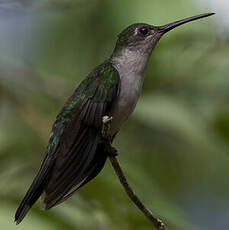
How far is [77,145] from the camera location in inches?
118

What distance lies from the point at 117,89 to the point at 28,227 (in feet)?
2.84

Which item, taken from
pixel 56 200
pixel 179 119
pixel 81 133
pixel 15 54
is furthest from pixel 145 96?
pixel 15 54

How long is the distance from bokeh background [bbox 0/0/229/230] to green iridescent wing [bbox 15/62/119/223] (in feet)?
0.23

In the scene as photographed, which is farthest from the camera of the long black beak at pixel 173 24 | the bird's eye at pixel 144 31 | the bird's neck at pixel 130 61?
the bird's eye at pixel 144 31

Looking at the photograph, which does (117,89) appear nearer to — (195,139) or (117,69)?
(117,69)

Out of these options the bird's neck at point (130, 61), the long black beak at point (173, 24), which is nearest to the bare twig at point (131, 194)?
the bird's neck at point (130, 61)

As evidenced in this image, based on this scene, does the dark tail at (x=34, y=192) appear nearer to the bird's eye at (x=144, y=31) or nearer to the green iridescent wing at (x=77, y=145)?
the green iridescent wing at (x=77, y=145)

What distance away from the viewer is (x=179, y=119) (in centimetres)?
356

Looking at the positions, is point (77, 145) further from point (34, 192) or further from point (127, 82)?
point (127, 82)

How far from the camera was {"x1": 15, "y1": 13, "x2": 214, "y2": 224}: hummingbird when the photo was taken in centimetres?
296

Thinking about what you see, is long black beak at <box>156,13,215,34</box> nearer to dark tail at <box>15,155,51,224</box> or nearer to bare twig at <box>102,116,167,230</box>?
dark tail at <box>15,155,51,224</box>

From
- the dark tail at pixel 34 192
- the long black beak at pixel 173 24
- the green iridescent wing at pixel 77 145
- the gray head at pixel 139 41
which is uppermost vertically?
the long black beak at pixel 173 24

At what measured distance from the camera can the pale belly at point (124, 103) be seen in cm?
311

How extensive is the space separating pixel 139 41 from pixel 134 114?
1.43 feet
